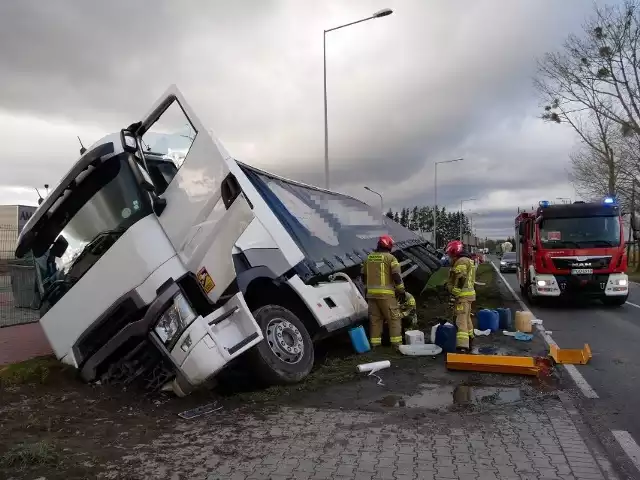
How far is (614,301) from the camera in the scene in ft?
44.6

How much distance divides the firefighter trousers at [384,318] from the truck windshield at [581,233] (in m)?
6.96

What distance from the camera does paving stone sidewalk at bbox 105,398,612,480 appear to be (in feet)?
12.5

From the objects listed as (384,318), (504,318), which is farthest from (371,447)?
(504,318)

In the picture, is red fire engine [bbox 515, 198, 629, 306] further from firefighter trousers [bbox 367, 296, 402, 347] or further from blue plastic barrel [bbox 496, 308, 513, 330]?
firefighter trousers [bbox 367, 296, 402, 347]

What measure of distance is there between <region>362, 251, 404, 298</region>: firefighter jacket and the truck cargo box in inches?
19.1

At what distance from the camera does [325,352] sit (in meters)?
→ 7.95

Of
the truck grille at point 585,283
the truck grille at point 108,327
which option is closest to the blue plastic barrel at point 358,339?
the truck grille at point 108,327

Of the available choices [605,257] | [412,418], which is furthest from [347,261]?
[605,257]

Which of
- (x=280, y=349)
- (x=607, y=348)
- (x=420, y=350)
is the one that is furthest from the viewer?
(x=607, y=348)

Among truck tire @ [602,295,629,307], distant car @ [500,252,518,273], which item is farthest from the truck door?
distant car @ [500,252,518,273]

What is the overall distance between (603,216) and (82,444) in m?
12.6

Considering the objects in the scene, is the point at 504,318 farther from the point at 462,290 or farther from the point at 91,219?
the point at 91,219

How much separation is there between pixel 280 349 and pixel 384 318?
249cm

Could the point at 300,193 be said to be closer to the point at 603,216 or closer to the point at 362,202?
the point at 362,202
